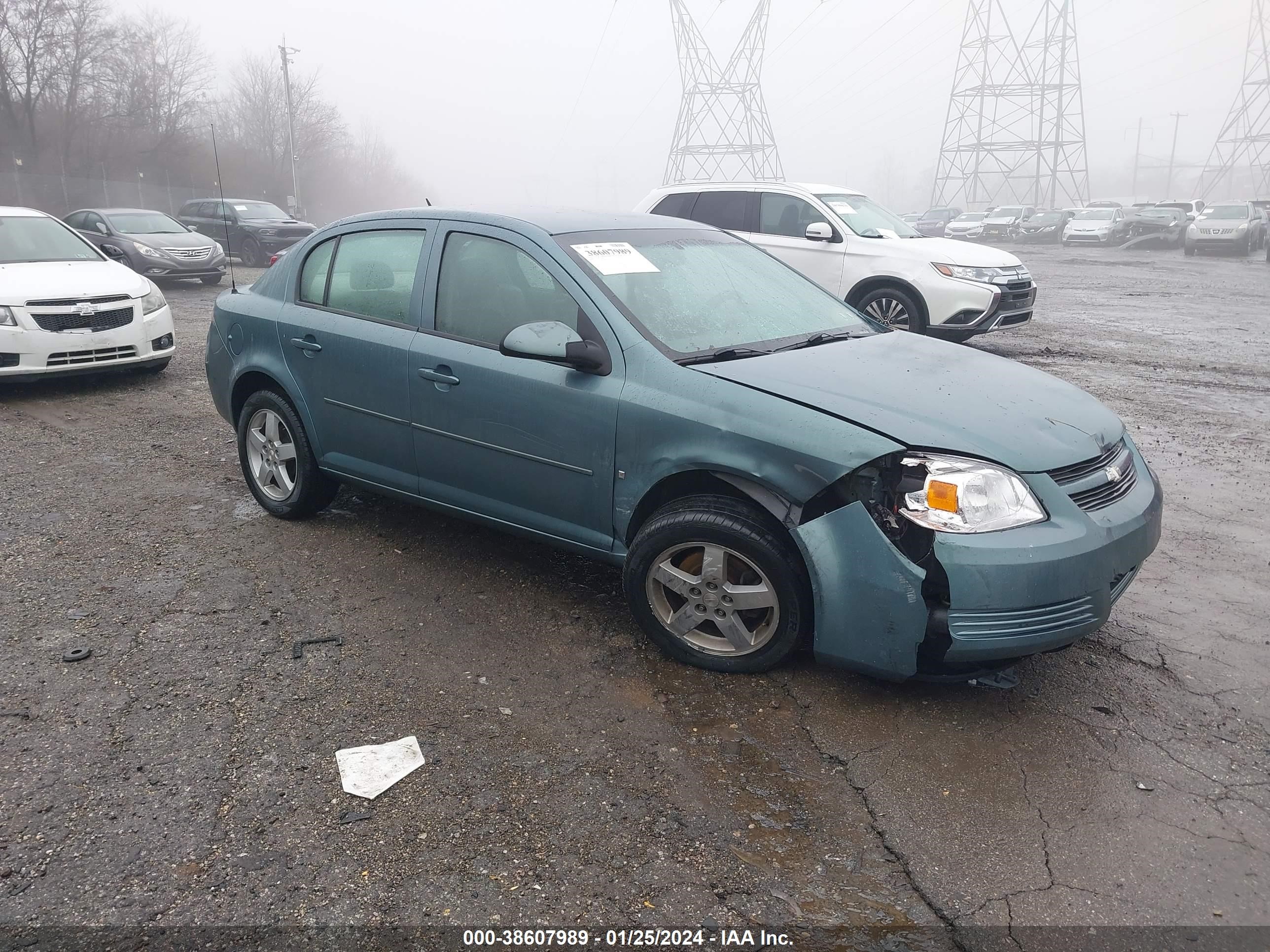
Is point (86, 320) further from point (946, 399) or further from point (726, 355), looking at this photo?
point (946, 399)

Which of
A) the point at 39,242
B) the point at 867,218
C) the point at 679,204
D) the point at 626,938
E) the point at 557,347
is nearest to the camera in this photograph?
the point at 626,938

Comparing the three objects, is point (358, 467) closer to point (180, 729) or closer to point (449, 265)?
point (449, 265)

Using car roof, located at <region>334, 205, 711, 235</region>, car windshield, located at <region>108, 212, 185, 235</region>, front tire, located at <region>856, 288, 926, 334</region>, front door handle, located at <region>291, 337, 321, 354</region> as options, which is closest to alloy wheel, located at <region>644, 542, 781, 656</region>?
car roof, located at <region>334, 205, 711, 235</region>

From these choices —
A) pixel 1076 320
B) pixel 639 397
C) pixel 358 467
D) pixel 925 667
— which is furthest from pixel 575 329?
pixel 1076 320

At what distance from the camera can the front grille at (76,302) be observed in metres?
7.74

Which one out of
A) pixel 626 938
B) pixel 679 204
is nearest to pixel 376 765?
pixel 626 938

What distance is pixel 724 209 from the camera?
10.8 meters

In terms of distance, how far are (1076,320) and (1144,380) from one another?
16.2 ft

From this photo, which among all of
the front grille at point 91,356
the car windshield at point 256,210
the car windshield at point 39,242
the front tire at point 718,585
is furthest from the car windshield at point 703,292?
the car windshield at point 256,210

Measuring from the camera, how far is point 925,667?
3.09 meters

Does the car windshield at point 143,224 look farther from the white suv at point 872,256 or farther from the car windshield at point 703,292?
A: the car windshield at point 703,292

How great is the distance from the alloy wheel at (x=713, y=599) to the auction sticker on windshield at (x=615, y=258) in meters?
1.26

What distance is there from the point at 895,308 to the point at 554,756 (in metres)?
8.05

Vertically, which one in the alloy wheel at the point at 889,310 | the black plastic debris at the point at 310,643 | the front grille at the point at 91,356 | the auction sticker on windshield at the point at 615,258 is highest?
the auction sticker on windshield at the point at 615,258
